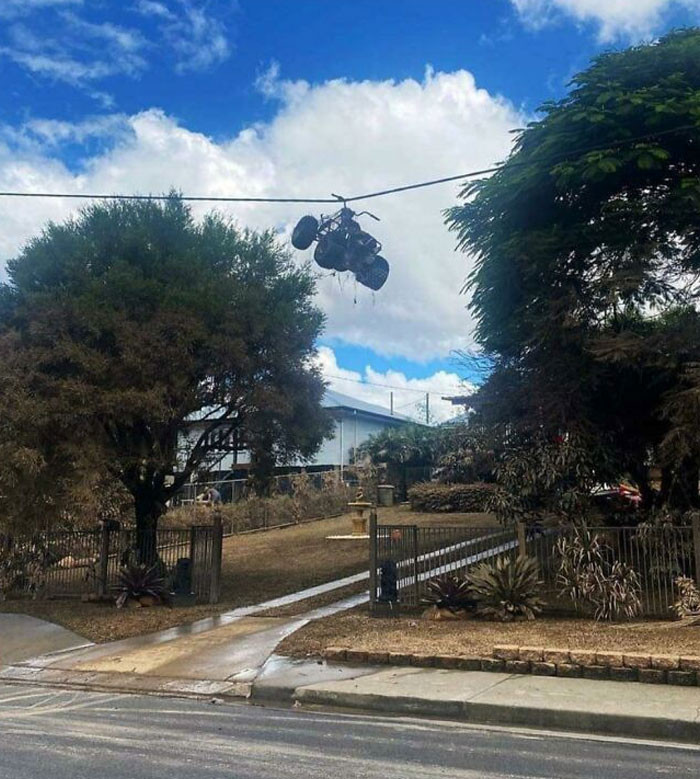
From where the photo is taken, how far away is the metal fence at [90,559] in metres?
14.7

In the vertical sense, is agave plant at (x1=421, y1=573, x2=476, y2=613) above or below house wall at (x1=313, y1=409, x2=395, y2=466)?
below

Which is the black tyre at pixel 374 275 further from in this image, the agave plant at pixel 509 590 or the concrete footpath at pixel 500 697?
the concrete footpath at pixel 500 697

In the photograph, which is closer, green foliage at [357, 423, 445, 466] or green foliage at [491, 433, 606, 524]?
green foliage at [491, 433, 606, 524]

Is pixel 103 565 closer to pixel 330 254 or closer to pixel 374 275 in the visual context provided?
pixel 330 254

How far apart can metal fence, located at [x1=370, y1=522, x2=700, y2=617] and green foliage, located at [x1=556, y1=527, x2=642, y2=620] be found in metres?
0.12

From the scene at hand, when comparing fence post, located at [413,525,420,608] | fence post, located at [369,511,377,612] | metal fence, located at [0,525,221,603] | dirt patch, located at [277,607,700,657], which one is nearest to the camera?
dirt patch, located at [277,607,700,657]

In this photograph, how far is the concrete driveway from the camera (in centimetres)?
1130

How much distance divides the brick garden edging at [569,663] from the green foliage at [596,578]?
100 inches

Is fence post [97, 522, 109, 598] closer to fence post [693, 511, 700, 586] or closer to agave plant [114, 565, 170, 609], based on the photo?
agave plant [114, 565, 170, 609]

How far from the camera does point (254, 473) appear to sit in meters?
16.7

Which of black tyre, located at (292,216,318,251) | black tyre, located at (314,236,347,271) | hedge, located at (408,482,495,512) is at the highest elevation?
black tyre, located at (292,216,318,251)

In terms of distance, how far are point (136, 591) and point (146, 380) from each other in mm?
3878

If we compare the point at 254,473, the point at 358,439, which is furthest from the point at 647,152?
the point at 358,439

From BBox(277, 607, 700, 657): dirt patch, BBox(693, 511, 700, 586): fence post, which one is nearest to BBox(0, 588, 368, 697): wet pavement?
BBox(277, 607, 700, 657): dirt patch
